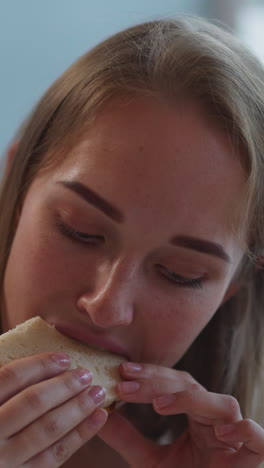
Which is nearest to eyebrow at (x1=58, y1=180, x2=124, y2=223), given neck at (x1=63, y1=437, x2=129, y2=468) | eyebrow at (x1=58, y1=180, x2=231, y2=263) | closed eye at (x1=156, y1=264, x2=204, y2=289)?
eyebrow at (x1=58, y1=180, x2=231, y2=263)

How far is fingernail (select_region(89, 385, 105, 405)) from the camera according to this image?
3.53 feet

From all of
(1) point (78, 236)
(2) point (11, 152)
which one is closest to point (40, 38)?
(2) point (11, 152)

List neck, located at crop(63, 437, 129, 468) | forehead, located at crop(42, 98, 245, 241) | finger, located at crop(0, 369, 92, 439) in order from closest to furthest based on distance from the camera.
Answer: finger, located at crop(0, 369, 92, 439) < forehead, located at crop(42, 98, 245, 241) < neck, located at crop(63, 437, 129, 468)

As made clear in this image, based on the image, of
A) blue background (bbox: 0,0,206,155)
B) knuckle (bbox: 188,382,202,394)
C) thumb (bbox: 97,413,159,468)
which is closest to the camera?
knuckle (bbox: 188,382,202,394)

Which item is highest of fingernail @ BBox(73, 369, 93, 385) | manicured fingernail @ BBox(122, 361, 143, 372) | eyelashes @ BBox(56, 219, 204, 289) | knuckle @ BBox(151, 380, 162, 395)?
eyelashes @ BBox(56, 219, 204, 289)

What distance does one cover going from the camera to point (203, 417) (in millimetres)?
1271

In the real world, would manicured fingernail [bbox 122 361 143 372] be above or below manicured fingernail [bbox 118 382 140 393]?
above

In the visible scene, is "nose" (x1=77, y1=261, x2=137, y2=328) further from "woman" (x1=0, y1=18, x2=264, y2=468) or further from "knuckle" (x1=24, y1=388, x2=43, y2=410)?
"knuckle" (x1=24, y1=388, x2=43, y2=410)

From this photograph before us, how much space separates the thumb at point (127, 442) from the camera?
52.3 inches

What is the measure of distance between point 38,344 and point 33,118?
0.47 m

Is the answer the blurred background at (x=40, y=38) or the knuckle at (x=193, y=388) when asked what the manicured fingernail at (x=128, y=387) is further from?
the blurred background at (x=40, y=38)

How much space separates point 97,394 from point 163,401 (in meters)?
0.15

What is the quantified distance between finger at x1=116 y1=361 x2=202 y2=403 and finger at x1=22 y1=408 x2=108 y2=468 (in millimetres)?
68

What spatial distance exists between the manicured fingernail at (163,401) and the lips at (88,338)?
104mm
